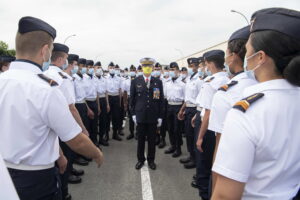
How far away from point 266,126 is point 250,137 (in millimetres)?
97

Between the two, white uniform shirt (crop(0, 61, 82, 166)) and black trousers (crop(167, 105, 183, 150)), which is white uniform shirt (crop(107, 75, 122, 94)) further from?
white uniform shirt (crop(0, 61, 82, 166))

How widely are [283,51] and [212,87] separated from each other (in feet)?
7.07

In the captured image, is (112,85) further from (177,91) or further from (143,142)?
(143,142)

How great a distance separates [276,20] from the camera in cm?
112

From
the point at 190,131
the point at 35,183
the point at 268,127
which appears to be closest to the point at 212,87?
the point at 190,131

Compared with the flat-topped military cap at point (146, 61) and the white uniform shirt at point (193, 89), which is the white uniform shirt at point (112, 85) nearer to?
the flat-topped military cap at point (146, 61)

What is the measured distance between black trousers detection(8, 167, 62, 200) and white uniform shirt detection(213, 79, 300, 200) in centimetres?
137

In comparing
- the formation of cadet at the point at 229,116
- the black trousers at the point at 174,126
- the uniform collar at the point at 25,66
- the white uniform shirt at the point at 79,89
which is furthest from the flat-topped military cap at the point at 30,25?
the black trousers at the point at 174,126

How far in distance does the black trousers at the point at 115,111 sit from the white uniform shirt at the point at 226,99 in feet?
18.0

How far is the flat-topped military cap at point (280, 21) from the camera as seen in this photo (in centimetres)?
108

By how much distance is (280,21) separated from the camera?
3.63 feet

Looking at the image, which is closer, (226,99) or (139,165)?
(226,99)

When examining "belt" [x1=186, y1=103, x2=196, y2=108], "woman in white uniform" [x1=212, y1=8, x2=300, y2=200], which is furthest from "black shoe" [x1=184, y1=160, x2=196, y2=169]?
"woman in white uniform" [x1=212, y1=8, x2=300, y2=200]

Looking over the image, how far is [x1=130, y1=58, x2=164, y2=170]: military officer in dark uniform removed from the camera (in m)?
4.97
